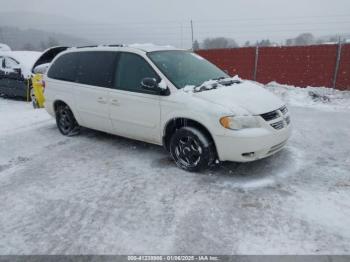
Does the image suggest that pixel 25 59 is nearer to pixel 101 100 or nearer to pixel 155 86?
pixel 101 100

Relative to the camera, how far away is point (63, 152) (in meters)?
5.82

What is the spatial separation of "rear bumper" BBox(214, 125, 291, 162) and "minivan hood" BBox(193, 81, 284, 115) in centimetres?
29

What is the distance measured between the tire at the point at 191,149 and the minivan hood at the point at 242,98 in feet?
1.69

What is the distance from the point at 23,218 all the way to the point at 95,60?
3120mm

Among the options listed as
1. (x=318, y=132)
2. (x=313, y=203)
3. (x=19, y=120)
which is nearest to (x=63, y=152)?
(x=19, y=120)

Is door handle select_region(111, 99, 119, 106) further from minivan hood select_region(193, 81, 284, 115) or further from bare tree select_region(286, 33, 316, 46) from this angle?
bare tree select_region(286, 33, 316, 46)

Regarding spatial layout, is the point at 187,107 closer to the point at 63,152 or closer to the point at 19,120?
the point at 63,152

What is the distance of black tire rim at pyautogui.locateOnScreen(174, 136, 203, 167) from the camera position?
14.8 feet

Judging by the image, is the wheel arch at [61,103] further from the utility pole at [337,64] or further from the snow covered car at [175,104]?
the utility pole at [337,64]

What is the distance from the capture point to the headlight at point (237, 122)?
13.7 feet

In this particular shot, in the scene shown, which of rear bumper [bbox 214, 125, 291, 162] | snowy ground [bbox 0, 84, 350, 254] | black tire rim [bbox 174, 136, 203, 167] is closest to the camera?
snowy ground [bbox 0, 84, 350, 254]

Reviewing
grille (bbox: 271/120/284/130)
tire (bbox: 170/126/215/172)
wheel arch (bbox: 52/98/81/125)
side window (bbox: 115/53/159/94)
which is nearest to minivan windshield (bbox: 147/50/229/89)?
side window (bbox: 115/53/159/94)

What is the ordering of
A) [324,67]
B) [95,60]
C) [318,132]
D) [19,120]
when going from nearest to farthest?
[95,60], [318,132], [19,120], [324,67]

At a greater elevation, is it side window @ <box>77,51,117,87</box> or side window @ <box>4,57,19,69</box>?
side window @ <box>77,51,117,87</box>
